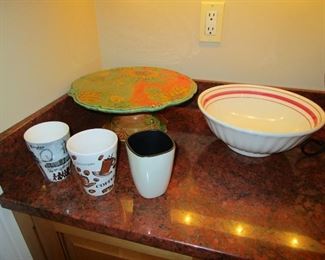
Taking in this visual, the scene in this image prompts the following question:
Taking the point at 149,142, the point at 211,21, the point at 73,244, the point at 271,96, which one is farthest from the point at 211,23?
the point at 73,244

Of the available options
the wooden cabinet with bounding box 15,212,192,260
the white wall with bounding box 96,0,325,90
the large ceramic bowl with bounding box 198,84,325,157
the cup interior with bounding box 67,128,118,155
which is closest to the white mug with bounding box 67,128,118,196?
the cup interior with bounding box 67,128,118,155

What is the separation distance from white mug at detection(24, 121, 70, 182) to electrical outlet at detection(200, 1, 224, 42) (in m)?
0.49

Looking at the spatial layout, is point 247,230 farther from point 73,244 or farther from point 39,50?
point 39,50

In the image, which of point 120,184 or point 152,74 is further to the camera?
point 152,74

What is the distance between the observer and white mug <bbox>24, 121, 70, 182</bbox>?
47cm

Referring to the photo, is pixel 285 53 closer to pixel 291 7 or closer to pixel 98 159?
pixel 291 7

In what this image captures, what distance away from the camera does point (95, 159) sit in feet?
1.42

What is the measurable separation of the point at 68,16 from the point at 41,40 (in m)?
0.13

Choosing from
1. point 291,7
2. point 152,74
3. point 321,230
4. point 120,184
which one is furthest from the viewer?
point 152,74

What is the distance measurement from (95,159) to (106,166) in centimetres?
3

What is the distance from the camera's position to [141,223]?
44cm

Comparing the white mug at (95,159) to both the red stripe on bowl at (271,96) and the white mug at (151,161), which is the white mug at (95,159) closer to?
the white mug at (151,161)

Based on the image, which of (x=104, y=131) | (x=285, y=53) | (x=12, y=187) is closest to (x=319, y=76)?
(x=285, y=53)

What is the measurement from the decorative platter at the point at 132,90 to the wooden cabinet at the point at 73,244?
0.28 metres
